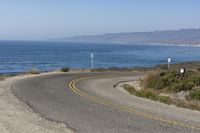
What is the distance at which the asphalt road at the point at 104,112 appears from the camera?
12039 millimetres

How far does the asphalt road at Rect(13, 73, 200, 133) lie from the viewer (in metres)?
12.0

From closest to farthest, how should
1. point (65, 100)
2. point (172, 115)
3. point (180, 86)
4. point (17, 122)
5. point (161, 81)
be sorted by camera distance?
point (17, 122), point (172, 115), point (65, 100), point (180, 86), point (161, 81)

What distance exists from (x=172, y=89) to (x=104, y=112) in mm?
7609

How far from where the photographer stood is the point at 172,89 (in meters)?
21.4

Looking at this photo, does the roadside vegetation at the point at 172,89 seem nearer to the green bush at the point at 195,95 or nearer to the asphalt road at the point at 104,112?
the green bush at the point at 195,95

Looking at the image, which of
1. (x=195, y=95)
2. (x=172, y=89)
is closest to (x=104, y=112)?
(x=195, y=95)

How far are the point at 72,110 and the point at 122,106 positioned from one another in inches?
91.0

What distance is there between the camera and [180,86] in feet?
69.9

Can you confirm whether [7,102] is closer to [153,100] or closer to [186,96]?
[153,100]

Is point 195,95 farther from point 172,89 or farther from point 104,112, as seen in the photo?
point 104,112

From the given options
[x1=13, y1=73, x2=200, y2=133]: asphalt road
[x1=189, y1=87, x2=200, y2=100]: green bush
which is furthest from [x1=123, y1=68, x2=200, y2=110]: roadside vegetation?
[x1=13, y1=73, x2=200, y2=133]: asphalt road

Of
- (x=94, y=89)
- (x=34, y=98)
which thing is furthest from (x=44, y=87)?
(x=34, y=98)

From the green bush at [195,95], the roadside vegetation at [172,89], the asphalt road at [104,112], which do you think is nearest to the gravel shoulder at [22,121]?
the asphalt road at [104,112]

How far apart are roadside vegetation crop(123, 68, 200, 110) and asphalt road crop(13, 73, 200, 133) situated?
91 cm
